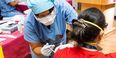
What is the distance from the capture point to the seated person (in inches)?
41.0

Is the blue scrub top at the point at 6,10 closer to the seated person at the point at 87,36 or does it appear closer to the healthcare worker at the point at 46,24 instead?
the healthcare worker at the point at 46,24

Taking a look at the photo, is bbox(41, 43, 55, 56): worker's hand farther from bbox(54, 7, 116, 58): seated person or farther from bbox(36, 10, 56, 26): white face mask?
bbox(54, 7, 116, 58): seated person

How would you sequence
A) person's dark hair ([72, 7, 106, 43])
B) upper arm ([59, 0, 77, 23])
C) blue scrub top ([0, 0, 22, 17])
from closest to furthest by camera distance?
person's dark hair ([72, 7, 106, 43]) → upper arm ([59, 0, 77, 23]) → blue scrub top ([0, 0, 22, 17])

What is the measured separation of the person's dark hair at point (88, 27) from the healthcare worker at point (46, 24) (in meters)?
0.47

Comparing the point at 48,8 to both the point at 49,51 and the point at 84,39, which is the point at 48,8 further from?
the point at 84,39

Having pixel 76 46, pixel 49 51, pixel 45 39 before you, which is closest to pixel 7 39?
pixel 45 39

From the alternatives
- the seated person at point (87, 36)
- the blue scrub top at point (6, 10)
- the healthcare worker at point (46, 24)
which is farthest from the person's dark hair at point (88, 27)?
the blue scrub top at point (6, 10)

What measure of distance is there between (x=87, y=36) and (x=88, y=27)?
48 mm

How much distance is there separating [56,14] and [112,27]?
2.49 m

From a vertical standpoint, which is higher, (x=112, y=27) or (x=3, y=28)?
(x=3, y=28)

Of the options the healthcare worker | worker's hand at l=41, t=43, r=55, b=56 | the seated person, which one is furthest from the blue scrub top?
the seated person

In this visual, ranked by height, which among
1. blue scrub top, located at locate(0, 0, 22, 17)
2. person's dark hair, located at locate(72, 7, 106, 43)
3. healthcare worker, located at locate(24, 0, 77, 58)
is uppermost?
person's dark hair, located at locate(72, 7, 106, 43)

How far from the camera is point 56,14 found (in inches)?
64.2

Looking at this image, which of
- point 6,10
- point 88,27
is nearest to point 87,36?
point 88,27
